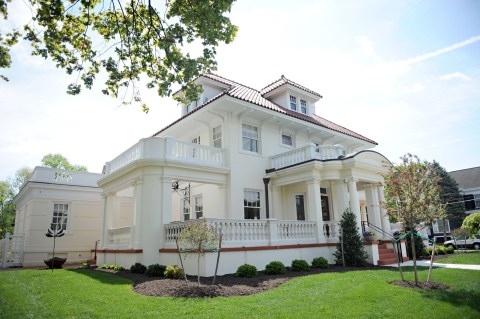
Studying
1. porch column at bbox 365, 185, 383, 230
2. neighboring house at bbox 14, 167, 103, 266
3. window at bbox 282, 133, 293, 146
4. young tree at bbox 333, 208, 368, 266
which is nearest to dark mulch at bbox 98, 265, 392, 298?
young tree at bbox 333, 208, 368, 266

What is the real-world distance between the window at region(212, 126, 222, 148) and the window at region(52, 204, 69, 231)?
1078 cm

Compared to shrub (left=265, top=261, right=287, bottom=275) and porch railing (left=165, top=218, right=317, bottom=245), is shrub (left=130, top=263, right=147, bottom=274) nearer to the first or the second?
porch railing (left=165, top=218, right=317, bottom=245)

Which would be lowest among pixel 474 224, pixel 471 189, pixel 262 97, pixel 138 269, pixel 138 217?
pixel 138 269

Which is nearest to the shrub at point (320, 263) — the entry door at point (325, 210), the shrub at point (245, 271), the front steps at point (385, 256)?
the front steps at point (385, 256)

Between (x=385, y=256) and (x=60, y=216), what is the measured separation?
731 inches

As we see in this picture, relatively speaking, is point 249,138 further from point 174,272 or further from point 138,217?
point 174,272

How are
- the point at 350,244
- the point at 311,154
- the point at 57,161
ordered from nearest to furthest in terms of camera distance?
the point at 350,244 → the point at 311,154 → the point at 57,161

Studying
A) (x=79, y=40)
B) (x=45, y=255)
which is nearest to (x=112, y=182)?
(x=45, y=255)

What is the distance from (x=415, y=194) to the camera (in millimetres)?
8617

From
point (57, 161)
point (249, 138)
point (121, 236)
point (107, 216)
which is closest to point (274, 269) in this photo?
point (249, 138)

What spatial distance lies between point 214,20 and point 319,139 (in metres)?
14.7

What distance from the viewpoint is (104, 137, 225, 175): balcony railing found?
1357 centimetres

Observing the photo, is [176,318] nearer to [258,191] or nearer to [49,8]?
[49,8]

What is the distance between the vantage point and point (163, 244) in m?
13.0
